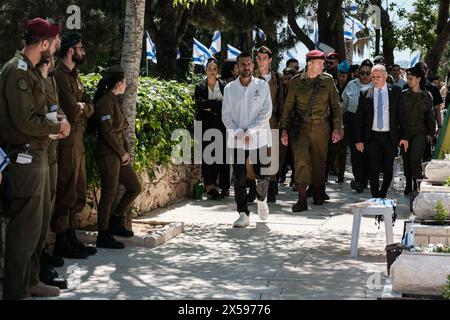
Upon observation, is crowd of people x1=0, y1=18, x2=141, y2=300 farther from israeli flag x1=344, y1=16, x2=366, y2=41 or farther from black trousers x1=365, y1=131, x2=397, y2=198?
israeli flag x1=344, y1=16, x2=366, y2=41

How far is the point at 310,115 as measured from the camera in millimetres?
12609

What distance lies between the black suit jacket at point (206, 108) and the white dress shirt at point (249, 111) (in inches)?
100

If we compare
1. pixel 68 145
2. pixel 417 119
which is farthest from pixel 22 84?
pixel 417 119

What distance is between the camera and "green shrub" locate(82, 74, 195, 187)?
1123cm

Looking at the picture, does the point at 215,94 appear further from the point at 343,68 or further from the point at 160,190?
the point at 343,68

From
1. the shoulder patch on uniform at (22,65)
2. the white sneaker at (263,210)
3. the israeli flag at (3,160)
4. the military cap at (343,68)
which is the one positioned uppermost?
the military cap at (343,68)

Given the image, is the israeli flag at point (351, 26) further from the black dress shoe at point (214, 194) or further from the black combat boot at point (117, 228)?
the black combat boot at point (117, 228)

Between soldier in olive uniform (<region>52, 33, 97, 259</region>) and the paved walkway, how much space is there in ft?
0.90

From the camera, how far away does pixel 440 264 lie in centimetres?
587

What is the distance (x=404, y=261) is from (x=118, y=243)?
4.21 metres

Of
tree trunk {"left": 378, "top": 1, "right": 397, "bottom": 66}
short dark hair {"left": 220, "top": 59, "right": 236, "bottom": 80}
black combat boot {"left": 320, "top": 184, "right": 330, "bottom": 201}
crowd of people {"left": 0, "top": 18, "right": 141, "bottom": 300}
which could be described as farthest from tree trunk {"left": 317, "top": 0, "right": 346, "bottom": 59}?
crowd of people {"left": 0, "top": 18, "right": 141, "bottom": 300}

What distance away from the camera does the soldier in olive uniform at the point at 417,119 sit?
1382cm

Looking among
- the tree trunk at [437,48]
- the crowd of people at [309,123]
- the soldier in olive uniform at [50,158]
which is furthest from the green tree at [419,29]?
the soldier in olive uniform at [50,158]

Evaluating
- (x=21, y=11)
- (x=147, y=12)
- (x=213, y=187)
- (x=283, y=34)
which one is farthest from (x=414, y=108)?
(x=283, y=34)
